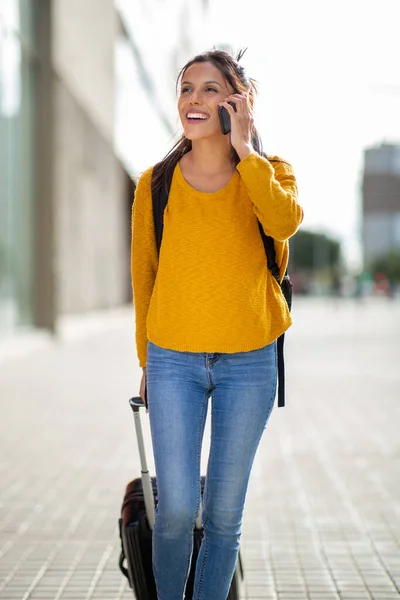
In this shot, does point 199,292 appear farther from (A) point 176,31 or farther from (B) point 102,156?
(A) point 176,31

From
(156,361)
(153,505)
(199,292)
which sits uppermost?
(199,292)

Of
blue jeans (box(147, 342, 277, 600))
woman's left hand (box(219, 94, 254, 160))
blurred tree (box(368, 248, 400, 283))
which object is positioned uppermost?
woman's left hand (box(219, 94, 254, 160))

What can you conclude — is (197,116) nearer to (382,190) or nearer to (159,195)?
(159,195)

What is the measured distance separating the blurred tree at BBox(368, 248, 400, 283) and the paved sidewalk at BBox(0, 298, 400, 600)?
103657 millimetres

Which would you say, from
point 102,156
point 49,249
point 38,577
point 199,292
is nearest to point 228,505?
point 199,292

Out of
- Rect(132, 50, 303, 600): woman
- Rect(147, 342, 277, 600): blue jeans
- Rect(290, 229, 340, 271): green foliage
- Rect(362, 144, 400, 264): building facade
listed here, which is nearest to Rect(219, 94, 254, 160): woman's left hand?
Rect(132, 50, 303, 600): woman

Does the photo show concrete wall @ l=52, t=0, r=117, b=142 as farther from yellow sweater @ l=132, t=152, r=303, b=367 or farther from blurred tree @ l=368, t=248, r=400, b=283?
blurred tree @ l=368, t=248, r=400, b=283

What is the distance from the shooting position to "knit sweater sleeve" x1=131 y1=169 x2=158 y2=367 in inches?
126

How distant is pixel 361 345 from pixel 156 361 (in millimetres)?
16647

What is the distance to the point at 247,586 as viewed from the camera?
4.27 metres

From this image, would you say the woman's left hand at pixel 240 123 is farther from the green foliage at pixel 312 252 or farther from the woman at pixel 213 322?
the green foliage at pixel 312 252

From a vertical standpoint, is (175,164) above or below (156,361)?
above

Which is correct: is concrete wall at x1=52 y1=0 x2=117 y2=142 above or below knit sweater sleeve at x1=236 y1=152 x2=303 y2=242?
above

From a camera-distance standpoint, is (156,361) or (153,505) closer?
(156,361)
